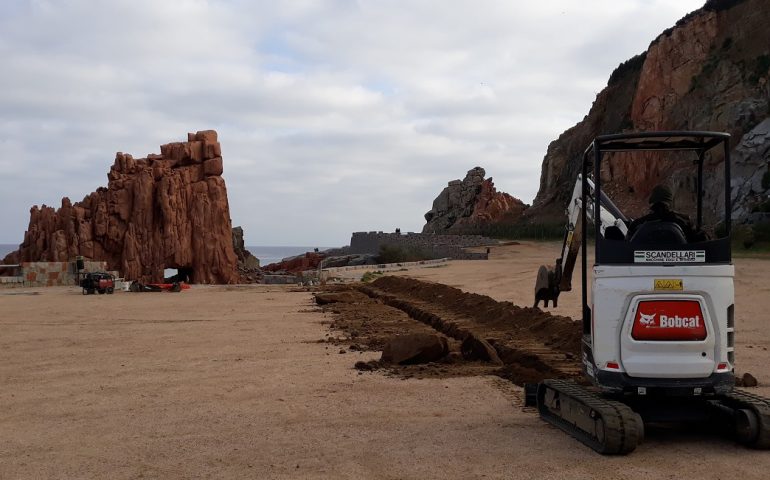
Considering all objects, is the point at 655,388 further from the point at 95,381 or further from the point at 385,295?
the point at 385,295

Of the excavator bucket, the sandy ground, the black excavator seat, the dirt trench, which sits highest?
the black excavator seat

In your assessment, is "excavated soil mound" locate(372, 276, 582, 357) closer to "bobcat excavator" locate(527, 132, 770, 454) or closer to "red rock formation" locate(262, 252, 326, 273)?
"bobcat excavator" locate(527, 132, 770, 454)

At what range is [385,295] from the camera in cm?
2636

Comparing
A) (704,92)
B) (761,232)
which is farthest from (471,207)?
(761,232)

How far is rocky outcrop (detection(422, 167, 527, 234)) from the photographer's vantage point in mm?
92125

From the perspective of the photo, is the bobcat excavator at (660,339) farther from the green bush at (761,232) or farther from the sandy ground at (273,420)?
the green bush at (761,232)

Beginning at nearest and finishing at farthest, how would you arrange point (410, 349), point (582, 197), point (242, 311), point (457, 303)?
1. point (582, 197)
2. point (410, 349)
3. point (457, 303)
4. point (242, 311)

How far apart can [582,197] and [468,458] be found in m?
3.14

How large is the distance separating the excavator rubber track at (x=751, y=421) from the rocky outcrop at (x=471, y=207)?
263ft

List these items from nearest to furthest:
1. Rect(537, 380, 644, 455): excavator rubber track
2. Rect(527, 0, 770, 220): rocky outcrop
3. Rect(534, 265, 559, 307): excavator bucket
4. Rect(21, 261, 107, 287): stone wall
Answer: Rect(537, 380, 644, 455): excavator rubber track
Rect(534, 265, 559, 307): excavator bucket
Rect(21, 261, 107, 287): stone wall
Rect(527, 0, 770, 220): rocky outcrop

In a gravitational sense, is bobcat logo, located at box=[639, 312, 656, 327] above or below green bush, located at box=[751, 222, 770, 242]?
below

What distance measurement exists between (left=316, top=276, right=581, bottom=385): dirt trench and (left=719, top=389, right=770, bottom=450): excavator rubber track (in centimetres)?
344

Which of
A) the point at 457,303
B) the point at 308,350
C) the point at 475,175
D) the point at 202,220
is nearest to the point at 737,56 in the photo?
the point at 475,175

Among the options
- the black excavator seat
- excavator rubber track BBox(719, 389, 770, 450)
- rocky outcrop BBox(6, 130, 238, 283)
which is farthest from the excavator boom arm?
rocky outcrop BBox(6, 130, 238, 283)
